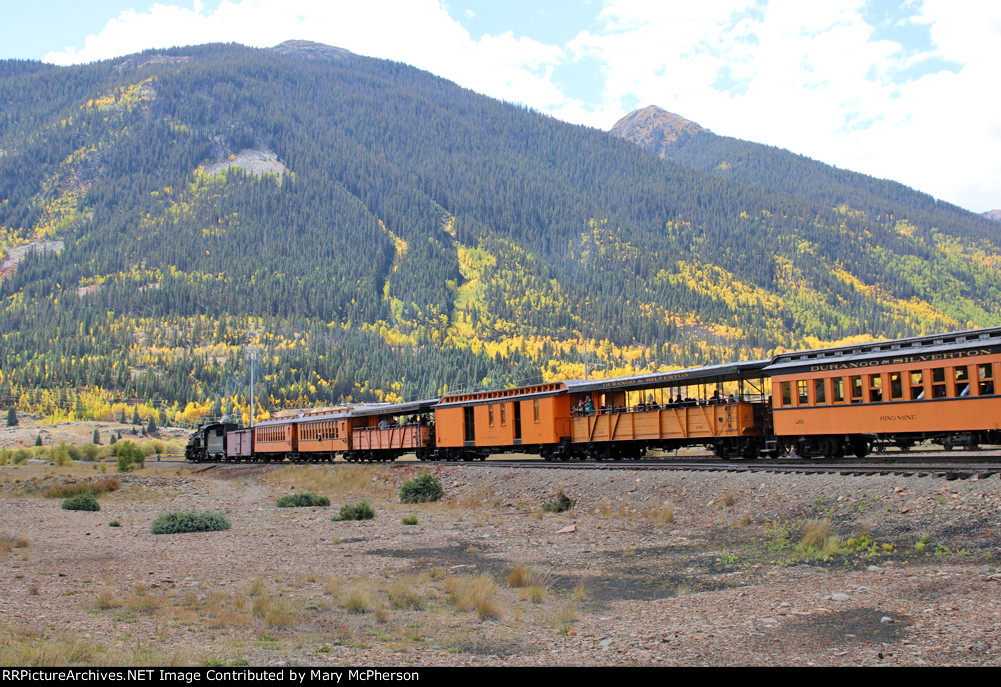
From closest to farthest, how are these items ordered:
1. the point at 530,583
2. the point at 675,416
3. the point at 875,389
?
the point at 530,583 < the point at 875,389 < the point at 675,416

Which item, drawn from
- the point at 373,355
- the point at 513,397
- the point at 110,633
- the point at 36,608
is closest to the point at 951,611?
the point at 110,633

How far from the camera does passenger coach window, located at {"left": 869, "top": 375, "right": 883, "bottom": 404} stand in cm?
2330

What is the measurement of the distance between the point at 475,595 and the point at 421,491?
18.1 meters

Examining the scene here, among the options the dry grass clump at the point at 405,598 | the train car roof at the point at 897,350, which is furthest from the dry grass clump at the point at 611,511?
the dry grass clump at the point at 405,598

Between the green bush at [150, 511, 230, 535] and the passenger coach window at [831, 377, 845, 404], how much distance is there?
1887 cm

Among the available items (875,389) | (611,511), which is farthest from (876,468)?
(611,511)

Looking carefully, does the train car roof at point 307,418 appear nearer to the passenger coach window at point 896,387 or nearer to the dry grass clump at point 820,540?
the passenger coach window at point 896,387

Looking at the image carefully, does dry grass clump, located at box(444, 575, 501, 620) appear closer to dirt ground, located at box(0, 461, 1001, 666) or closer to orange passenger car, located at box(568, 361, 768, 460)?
dirt ground, located at box(0, 461, 1001, 666)

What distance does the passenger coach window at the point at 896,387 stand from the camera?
74.5 feet

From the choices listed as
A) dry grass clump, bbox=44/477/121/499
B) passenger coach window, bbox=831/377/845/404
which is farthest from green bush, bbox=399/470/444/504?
passenger coach window, bbox=831/377/845/404

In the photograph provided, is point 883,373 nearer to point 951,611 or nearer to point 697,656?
point 951,611

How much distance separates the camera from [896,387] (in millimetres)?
22859

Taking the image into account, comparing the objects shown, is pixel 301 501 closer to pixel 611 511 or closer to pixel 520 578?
pixel 611 511

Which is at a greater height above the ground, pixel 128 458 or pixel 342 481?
pixel 128 458
